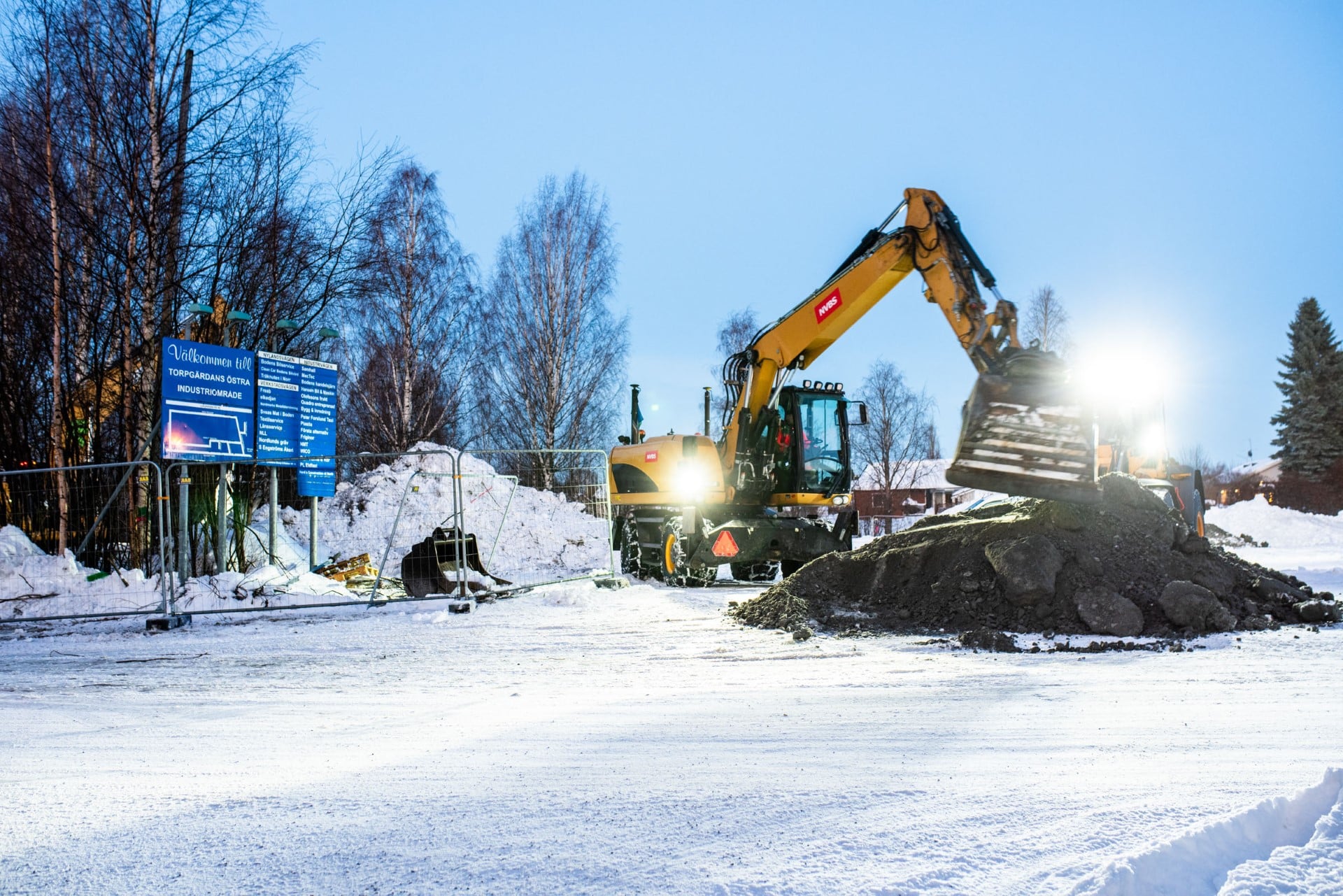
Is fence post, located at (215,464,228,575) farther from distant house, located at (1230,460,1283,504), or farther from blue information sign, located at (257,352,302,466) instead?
distant house, located at (1230,460,1283,504)

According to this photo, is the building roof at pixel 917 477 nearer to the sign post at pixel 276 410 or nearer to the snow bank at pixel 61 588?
the sign post at pixel 276 410

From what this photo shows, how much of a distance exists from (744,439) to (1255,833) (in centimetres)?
953

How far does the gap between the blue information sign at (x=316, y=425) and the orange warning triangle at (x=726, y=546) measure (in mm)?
5789

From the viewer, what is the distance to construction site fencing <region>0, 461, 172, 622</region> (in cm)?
977

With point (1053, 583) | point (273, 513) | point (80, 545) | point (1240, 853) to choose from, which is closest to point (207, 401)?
point (273, 513)

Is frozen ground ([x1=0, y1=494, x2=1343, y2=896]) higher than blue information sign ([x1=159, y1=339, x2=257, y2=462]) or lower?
lower

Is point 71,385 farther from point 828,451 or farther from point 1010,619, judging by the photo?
point 1010,619

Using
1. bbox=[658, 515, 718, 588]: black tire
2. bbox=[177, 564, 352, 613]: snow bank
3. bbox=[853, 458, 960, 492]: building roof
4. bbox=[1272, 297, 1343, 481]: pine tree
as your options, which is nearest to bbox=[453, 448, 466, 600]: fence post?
bbox=[177, 564, 352, 613]: snow bank

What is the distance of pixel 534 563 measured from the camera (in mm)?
15336

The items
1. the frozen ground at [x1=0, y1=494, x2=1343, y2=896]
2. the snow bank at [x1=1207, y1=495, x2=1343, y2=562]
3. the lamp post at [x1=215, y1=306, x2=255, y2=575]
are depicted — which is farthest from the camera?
the snow bank at [x1=1207, y1=495, x2=1343, y2=562]

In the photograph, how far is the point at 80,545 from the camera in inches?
462

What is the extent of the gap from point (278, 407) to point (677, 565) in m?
6.01

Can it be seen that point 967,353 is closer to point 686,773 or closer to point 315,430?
point 686,773

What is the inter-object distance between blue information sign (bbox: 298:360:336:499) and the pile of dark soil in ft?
24.6
